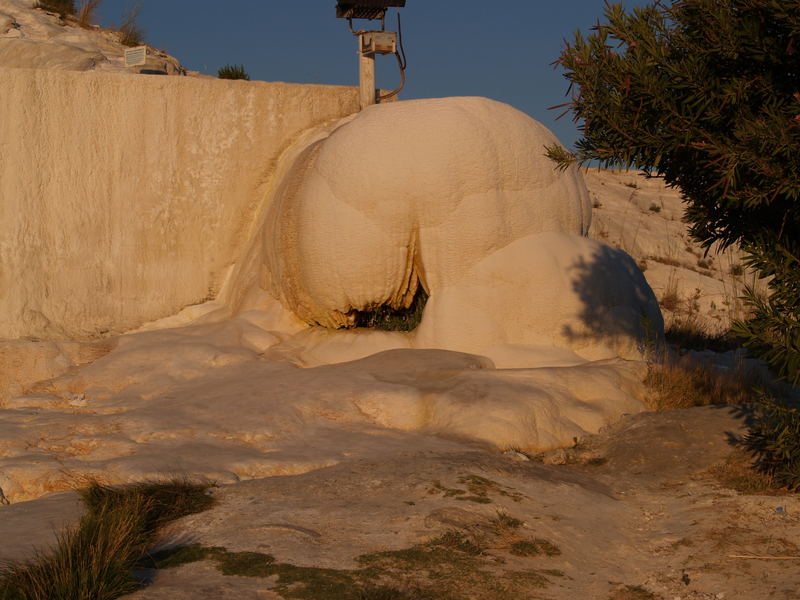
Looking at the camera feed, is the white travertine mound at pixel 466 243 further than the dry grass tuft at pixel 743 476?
Yes

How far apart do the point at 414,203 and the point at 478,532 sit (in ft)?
15.3

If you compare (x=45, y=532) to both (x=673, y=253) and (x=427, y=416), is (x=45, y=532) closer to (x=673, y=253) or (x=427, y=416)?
(x=427, y=416)

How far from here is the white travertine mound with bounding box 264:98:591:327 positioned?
28.6 ft

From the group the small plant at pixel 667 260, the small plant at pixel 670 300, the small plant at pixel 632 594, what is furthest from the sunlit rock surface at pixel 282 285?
the small plant at pixel 667 260

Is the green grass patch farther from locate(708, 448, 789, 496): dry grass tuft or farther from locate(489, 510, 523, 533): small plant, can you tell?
locate(708, 448, 789, 496): dry grass tuft

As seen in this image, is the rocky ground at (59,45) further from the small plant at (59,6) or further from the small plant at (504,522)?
the small plant at (504,522)

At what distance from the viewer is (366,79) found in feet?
37.6

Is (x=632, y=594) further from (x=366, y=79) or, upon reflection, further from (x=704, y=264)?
(x=704, y=264)

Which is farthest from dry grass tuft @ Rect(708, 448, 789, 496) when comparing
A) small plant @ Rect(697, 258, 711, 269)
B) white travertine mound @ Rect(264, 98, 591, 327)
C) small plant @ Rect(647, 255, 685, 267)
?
small plant @ Rect(697, 258, 711, 269)

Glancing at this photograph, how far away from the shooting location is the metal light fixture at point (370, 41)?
37.5 feet

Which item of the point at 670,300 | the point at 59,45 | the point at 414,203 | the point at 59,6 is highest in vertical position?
the point at 59,6

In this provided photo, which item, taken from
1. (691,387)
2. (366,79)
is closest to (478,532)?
(691,387)

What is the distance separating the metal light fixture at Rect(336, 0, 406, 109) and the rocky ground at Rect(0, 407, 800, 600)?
6.39m

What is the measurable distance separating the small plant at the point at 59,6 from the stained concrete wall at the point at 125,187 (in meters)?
9.76
